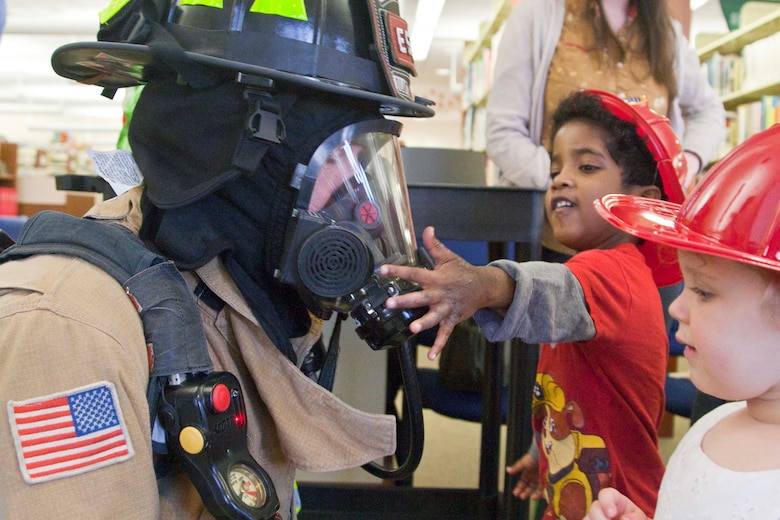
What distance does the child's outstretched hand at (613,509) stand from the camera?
81 cm

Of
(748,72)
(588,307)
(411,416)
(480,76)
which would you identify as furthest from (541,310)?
(480,76)

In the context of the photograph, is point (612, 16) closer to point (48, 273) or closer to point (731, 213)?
point (731, 213)

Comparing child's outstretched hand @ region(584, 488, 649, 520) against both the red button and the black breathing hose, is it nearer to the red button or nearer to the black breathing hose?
the black breathing hose

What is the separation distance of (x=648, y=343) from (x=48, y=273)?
861 millimetres

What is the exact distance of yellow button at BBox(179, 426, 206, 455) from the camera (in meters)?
0.73

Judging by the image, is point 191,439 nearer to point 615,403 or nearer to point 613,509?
point 613,509

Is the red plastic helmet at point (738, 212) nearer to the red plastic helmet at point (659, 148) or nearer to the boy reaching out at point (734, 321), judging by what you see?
the boy reaching out at point (734, 321)

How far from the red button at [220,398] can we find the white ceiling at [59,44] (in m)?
5.47

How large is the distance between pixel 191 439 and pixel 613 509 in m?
0.49

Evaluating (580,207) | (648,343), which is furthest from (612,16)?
(648,343)

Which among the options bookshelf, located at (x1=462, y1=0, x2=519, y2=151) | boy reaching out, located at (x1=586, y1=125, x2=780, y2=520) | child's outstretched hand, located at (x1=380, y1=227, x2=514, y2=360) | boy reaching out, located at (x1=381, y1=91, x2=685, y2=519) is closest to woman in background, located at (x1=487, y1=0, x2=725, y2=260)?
boy reaching out, located at (x1=381, y1=91, x2=685, y2=519)

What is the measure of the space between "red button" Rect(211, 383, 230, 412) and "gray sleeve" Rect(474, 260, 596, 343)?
38 centimetres

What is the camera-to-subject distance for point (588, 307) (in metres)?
1.01

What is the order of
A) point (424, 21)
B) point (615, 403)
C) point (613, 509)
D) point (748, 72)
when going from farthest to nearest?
1. point (424, 21)
2. point (748, 72)
3. point (615, 403)
4. point (613, 509)
